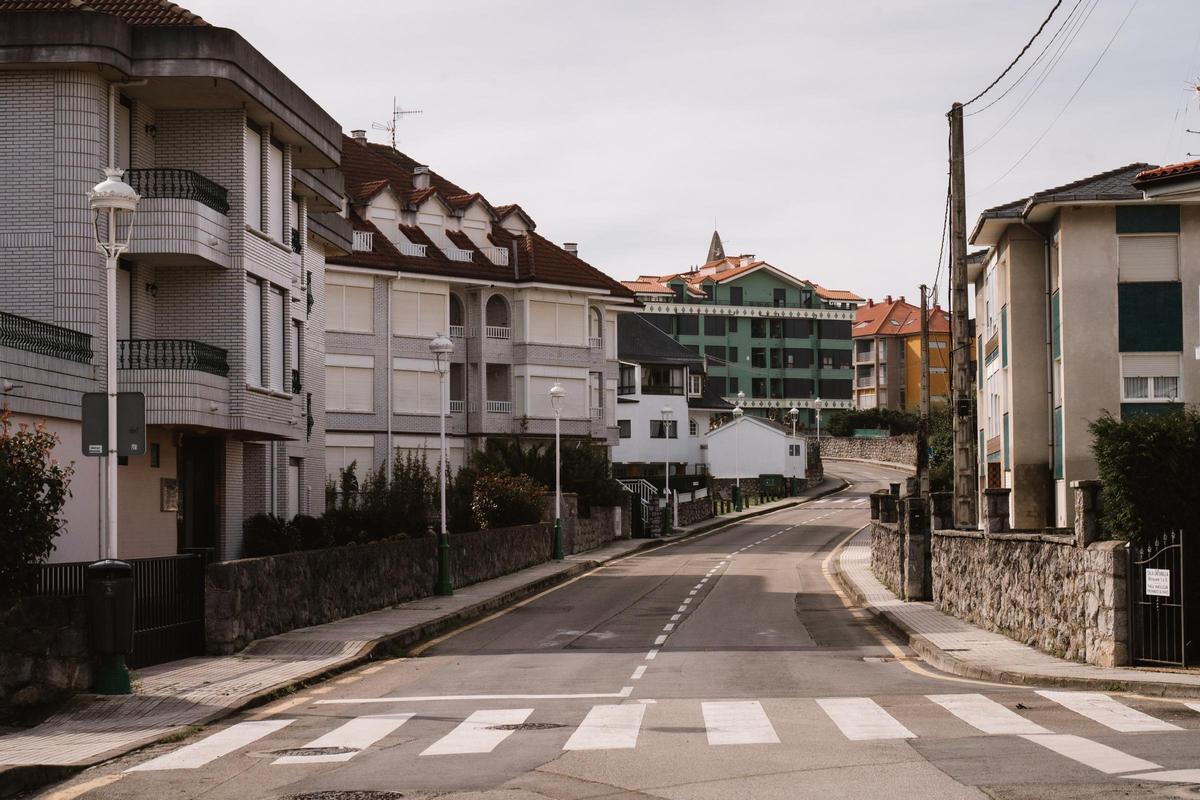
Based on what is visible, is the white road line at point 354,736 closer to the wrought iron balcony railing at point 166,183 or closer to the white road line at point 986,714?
the white road line at point 986,714

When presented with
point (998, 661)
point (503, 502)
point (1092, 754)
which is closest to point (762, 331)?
point (503, 502)

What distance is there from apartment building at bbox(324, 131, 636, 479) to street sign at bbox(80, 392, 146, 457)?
127ft

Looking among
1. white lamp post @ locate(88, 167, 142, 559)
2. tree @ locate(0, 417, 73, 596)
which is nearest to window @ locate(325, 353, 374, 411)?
white lamp post @ locate(88, 167, 142, 559)

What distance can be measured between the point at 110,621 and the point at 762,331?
115116 mm

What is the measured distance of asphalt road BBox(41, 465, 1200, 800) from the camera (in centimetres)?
1060

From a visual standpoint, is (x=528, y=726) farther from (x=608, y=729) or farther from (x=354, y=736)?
(x=354, y=736)

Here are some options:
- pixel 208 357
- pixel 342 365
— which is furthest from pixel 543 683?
pixel 342 365

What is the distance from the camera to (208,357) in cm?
2930

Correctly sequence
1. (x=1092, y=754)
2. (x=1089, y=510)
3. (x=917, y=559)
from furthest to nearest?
(x=917, y=559)
(x=1089, y=510)
(x=1092, y=754)

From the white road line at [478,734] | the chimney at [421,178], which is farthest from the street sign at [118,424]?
the chimney at [421,178]

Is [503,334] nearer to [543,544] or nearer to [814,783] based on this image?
[543,544]

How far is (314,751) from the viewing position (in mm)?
12891

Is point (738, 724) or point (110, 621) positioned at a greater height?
point (110, 621)

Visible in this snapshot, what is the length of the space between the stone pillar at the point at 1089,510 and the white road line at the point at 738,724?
5.21 m
